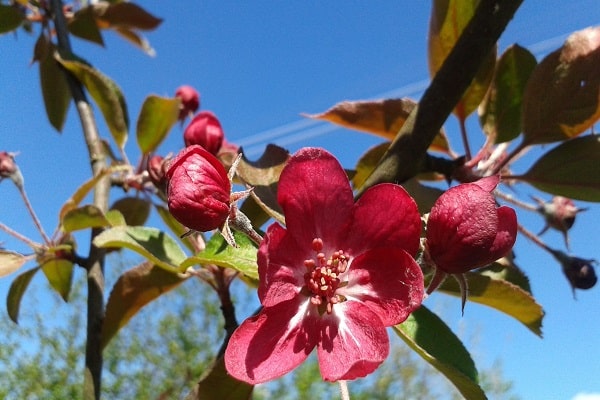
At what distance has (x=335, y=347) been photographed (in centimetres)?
71

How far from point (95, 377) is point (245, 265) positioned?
555 mm

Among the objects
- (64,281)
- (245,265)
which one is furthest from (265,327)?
(64,281)

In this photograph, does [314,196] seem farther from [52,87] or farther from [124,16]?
[124,16]

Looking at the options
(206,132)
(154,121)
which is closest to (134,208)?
(154,121)

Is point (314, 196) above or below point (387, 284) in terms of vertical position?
above

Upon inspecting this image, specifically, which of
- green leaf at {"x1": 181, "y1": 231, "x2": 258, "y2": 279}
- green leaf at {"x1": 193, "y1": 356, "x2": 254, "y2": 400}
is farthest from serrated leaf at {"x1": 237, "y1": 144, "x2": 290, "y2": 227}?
green leaf at {"x1": 193, "y1": 356, "x2": 254, "y2": 400}

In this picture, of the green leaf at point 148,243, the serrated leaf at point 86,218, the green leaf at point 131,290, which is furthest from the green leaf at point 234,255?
the serrated leaf at point 86,218

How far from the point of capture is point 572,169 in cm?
108

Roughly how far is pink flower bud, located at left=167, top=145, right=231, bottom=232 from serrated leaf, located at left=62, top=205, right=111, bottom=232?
2.04 feet

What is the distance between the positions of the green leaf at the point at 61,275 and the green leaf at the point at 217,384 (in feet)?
2.34

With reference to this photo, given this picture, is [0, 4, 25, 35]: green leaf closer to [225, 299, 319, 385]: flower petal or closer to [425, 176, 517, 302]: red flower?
[225, 299, 319, 385]: flower petal

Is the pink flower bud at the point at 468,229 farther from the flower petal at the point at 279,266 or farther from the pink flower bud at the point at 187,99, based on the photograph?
the pink flower bud at the point at 187,99

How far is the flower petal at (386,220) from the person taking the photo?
661mm

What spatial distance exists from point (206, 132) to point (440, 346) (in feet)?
1.87
